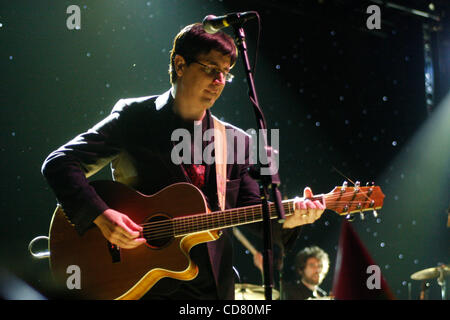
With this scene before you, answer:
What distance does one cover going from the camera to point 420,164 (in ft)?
18.9

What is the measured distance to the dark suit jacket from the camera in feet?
7.50

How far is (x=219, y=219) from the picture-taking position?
226 cm

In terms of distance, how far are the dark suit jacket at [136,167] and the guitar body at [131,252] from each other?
9 centimetres

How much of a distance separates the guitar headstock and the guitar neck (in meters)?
0.28

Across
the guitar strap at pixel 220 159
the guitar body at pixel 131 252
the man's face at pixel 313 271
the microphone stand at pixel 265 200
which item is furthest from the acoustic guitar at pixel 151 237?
the man's face at pixel 313 271

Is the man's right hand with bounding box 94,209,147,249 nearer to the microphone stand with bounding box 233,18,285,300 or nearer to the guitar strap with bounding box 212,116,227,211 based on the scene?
the guitar strap with bounding box 212,116,227,211

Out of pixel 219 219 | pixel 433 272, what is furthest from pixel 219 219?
pixel 433 272

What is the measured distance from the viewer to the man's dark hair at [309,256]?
5.18 m

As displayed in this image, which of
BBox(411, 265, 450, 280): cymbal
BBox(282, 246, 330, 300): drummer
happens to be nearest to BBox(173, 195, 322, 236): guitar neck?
BBox(282, 246, 330, 300): drummer

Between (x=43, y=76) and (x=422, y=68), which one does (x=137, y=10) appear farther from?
(x=422, y=68)

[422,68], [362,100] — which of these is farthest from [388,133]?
[422,68]

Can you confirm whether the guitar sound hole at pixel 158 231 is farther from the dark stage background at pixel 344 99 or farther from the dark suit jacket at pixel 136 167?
the dark stage background at pixel 344 99

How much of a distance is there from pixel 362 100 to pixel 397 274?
2.65 m

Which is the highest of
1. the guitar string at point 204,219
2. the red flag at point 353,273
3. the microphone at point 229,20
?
the microphone at point 229,20
